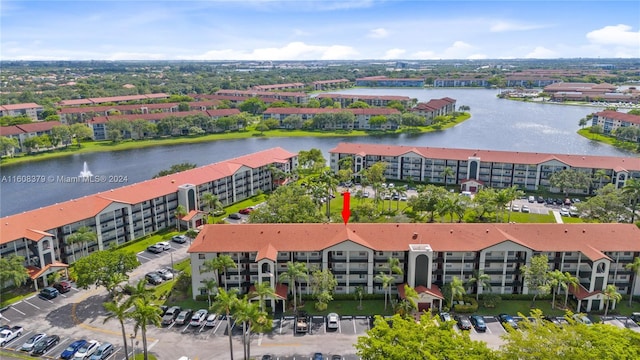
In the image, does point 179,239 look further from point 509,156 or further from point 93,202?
point 509,156

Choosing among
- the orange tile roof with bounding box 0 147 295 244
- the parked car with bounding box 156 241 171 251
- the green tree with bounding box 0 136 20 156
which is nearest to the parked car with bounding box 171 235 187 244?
the parked car with bounding box 156 241 171 251

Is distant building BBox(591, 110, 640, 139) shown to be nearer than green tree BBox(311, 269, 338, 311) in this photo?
No

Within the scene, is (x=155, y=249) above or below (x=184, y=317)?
above

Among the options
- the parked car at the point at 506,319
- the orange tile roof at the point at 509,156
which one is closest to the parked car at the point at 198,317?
the parked car at the point at 506,319

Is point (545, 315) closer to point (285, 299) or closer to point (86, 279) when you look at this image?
point (285, 299)

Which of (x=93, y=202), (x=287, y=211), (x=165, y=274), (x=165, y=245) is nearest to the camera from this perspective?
(x=165, y=274)

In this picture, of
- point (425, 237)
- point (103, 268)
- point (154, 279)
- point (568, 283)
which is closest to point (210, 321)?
point (154, 279)

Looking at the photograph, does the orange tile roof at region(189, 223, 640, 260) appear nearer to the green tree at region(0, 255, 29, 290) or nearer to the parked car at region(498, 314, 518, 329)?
the parked car at region(498, 314, 518, 329)
